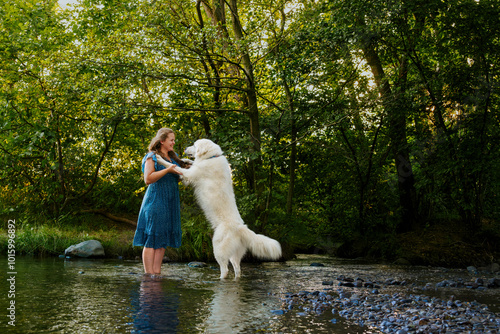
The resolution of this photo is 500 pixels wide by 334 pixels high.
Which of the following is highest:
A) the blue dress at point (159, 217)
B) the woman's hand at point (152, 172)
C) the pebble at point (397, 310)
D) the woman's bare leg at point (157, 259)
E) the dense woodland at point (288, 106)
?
the dense woodland at point (288, 106)

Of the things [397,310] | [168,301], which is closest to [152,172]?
[168,301]

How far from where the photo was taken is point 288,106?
33.0 feet

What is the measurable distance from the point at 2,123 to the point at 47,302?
8.91 m

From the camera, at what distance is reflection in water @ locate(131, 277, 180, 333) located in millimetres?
3227

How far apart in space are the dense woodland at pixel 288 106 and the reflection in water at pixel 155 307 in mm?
4259

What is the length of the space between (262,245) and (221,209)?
80cm

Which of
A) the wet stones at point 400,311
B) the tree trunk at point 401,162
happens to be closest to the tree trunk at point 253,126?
the tree trunk at point 401,162

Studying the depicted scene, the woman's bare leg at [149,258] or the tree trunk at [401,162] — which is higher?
the tree trunk at [401,162]

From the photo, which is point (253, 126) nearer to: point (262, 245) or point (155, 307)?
point (262, 245)

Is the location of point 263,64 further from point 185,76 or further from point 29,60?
point 29,60

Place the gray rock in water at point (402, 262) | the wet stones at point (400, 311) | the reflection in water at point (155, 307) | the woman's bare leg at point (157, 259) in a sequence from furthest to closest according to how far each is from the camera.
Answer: the gray rock in water at point (402, 262) → the woman's bare leg at point (157, 259) → the wet stones at point (400, 311) → the reflection in water at point (155, 307)

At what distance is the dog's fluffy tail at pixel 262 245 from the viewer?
6078mm

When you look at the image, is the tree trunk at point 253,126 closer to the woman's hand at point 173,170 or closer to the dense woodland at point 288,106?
the dense woodland at point 288,106

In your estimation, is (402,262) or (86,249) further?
(402,262)
